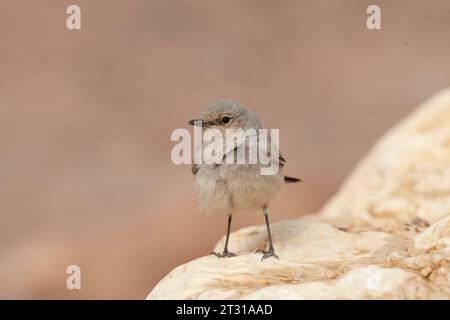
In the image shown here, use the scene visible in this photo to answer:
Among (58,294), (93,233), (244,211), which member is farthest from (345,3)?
(244,211)

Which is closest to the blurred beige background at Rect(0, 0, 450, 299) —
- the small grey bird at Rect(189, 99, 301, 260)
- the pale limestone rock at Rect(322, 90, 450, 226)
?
the pale limestone rock at Rect(322, 90, 450, 226)

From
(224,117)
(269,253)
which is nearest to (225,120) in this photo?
(224,117)

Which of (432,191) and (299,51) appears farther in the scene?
(299,51)

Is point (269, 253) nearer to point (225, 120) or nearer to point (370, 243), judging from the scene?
point (370, 243)

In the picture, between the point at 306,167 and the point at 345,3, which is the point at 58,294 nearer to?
the point at 306,167

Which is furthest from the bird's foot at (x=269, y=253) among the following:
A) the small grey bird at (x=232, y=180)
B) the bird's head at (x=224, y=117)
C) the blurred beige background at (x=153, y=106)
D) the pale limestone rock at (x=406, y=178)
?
the blurred beige background at (x=153, y=106)

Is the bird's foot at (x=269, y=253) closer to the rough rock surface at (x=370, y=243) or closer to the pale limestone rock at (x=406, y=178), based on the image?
the rough rock surface at (x=370, y=243)

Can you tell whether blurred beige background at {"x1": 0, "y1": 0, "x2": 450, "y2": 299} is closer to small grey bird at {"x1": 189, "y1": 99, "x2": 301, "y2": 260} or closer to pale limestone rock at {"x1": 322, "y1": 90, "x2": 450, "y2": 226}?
pale limestone rock at {"x1": 322, "y1": 90, "x2": 450, "y2": 226}
